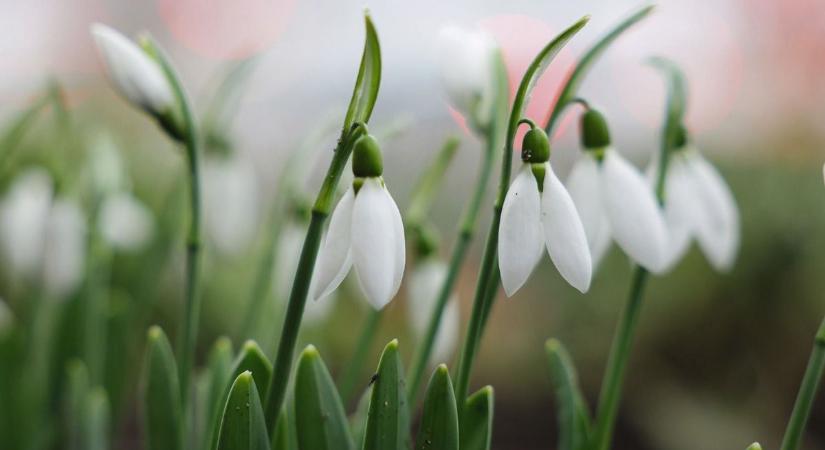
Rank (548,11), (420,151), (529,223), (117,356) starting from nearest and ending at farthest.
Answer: (529,223), (117,356), (420,151), (548,11)

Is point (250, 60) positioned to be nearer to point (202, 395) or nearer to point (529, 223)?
point (202, 395)

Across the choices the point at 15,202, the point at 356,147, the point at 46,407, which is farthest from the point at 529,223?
the point at 46,407

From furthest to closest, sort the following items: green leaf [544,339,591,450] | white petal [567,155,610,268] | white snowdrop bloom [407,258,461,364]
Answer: white snowdrop bloom [407,258,461,364], green leaf [544,339,591,450], white petal [567,155,610,268]

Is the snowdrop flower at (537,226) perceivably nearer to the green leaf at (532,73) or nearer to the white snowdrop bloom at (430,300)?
the green leaf at (532,73)

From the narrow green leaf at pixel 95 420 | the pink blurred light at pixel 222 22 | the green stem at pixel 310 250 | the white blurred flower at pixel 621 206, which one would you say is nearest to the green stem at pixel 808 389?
the white blurred flower at pixel 621 206

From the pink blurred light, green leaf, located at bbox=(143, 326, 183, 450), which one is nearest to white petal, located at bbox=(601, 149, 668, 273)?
green leaf, located at bbox=(143, 326, 183, 450)

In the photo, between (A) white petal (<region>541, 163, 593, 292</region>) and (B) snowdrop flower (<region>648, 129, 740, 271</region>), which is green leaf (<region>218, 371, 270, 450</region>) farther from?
(B) snowdrop flower (<region>648, 129, 740, 271</region>)
